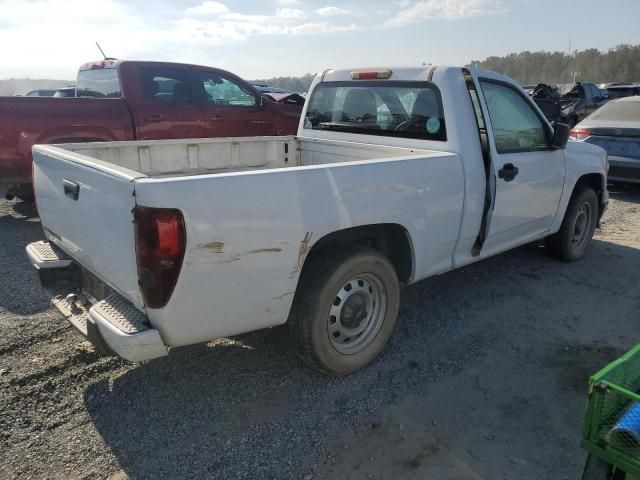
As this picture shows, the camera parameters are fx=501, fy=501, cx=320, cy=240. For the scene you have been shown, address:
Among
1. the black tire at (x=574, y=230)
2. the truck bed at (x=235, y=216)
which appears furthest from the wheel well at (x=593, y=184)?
the truck bed at (x=235, y=216)

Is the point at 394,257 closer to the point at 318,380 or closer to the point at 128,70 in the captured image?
the point at 318,380

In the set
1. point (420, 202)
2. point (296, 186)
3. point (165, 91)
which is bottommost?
point (420, 202)

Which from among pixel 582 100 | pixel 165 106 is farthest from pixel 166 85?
pixel 582 100

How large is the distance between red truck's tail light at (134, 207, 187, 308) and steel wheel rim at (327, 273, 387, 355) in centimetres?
102

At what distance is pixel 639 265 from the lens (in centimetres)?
520

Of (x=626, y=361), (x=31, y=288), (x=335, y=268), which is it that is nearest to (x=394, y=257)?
(x=335, y=268)

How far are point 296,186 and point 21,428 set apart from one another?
6.29 feet

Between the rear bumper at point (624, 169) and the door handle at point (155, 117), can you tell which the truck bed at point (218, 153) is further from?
the rear bumper at point (624, 169)

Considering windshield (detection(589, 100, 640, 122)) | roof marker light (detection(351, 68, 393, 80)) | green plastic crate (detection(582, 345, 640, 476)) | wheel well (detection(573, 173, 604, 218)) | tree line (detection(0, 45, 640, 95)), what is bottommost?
green plastic crate (detection(582, 345, 640, 476))

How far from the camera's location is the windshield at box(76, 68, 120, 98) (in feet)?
22.6

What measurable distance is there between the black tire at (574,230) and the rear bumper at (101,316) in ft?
13.7

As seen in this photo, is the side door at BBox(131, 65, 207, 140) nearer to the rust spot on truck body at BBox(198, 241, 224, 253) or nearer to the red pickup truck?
the red pickup truck

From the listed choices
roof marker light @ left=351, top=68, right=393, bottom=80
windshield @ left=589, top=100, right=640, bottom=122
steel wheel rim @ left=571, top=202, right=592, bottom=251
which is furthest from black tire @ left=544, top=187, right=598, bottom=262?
windshield @ left=589, top=100, right=640, bottom=122

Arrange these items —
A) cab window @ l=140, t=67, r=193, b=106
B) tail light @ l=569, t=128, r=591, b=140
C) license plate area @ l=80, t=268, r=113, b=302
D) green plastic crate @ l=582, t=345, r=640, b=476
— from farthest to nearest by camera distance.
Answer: tail light @ l=569, t=128, r=591, b=140, cab window @ l=140, t=67, r=193, b=106, license plate area @ l=80, t=268, r=113, b=302, green plastic crate @ l=582, t=345, r=640, b=476
